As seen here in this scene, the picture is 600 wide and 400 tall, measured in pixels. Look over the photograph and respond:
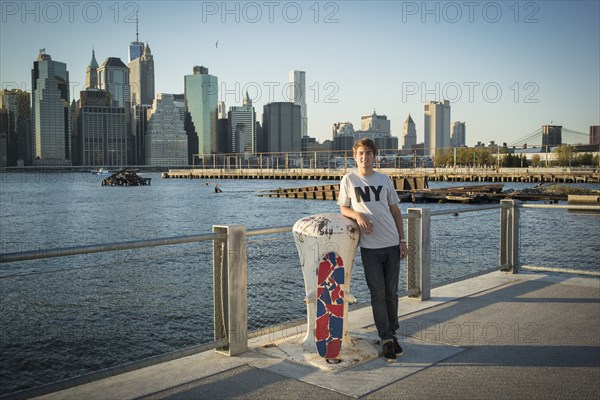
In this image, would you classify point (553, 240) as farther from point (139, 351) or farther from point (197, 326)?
point (139, 351)

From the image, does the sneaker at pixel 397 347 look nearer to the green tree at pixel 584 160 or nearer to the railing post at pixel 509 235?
the railing post at pixel 509 235

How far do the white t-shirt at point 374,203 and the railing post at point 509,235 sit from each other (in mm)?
4432

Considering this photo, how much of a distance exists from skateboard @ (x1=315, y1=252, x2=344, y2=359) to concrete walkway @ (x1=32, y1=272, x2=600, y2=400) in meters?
0.17

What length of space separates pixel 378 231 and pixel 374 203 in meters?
0.25

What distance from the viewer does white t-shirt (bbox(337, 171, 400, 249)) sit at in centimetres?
514

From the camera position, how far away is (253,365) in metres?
4.91

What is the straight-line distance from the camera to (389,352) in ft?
16.5

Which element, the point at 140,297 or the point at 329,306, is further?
the point at 140,297

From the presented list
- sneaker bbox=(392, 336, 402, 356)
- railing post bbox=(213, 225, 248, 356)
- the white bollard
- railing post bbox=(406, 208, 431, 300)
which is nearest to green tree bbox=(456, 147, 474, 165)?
railing post bbox=(406, 208, 431, 300)

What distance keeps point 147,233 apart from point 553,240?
25.4m

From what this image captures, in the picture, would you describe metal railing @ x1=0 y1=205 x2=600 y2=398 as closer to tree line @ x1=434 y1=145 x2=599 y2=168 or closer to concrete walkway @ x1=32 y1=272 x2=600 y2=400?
concrete walkway @ x1=32 y1=272 x2=600 y2=400

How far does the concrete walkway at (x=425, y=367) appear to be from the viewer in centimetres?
431

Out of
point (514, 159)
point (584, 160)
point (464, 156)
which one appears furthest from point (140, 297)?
point (584, 160)

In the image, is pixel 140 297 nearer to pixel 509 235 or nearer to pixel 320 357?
pixel 509 235
